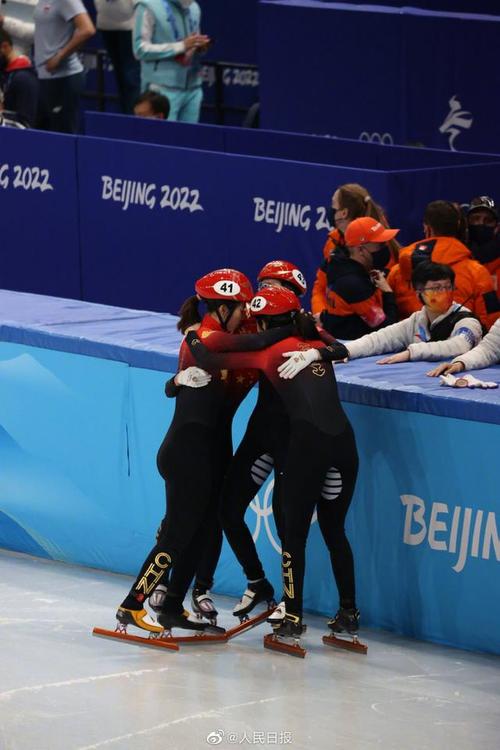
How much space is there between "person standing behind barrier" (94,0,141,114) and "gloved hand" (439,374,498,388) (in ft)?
33.0

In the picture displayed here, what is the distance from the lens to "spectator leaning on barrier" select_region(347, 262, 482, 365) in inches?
318

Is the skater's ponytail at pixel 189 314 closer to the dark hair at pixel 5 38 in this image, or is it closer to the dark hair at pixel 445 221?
the dark hair at pixel 445 221

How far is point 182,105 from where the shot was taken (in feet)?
53.1

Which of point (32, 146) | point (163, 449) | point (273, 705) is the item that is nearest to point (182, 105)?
point (32, 146)

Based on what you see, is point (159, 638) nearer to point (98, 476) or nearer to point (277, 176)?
point (98, 476)

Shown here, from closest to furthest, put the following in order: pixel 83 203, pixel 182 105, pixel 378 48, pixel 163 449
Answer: pixel 163 449
pixel 83 203
pixel 378 48
pixel 182 105

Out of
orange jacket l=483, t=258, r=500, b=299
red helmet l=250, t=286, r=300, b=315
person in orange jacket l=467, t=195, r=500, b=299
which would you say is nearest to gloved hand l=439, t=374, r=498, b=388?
red helmet l=250, t=286, r=300, b=315

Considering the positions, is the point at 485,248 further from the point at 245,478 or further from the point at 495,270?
the point at 245,478

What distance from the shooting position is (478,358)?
26.2ft

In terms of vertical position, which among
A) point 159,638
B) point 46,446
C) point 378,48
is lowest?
point 159,638

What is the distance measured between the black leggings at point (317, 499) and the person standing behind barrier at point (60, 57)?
27.7 feet

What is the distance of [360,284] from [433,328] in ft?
3.84

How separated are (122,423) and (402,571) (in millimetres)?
1764

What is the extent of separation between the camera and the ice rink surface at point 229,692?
667cm
